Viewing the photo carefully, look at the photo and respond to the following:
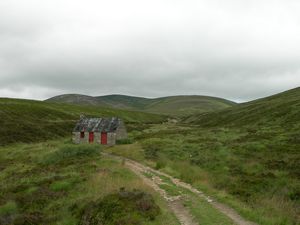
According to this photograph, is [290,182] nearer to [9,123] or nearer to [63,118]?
[9,123]

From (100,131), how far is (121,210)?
41123 mm

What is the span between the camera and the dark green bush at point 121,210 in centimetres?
1370

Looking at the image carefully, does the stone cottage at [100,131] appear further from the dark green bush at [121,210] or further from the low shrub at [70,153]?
the dark green bush at [121,210]

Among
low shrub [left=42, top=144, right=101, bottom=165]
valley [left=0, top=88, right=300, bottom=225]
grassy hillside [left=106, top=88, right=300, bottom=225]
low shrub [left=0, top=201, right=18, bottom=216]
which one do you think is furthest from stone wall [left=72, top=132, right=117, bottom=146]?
low shrub [left=0, top=201, right=18, bottom=216]

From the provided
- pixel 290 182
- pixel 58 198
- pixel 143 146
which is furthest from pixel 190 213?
pixel 143 146

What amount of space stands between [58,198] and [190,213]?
28.1 feet

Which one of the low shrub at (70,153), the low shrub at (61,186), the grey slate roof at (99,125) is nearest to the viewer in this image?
the low shrub at (61,186)

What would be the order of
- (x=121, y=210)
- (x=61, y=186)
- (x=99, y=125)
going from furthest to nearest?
(x=99, y=125)
(x=61, y=186)
(x=121, y=210)

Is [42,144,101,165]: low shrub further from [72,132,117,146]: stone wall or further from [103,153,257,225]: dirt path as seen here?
[72,132,117,146]: stone wall

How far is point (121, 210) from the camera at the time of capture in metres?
14.6

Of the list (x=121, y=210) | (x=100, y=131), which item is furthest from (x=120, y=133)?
(x=121, y=210)

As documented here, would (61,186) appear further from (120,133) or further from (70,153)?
(120,133)

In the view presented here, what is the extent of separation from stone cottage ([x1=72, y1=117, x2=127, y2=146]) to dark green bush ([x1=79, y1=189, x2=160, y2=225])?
3777 centimetres

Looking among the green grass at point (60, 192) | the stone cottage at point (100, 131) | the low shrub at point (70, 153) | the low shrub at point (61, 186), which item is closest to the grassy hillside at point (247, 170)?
the low shrub at point (70, 153)
